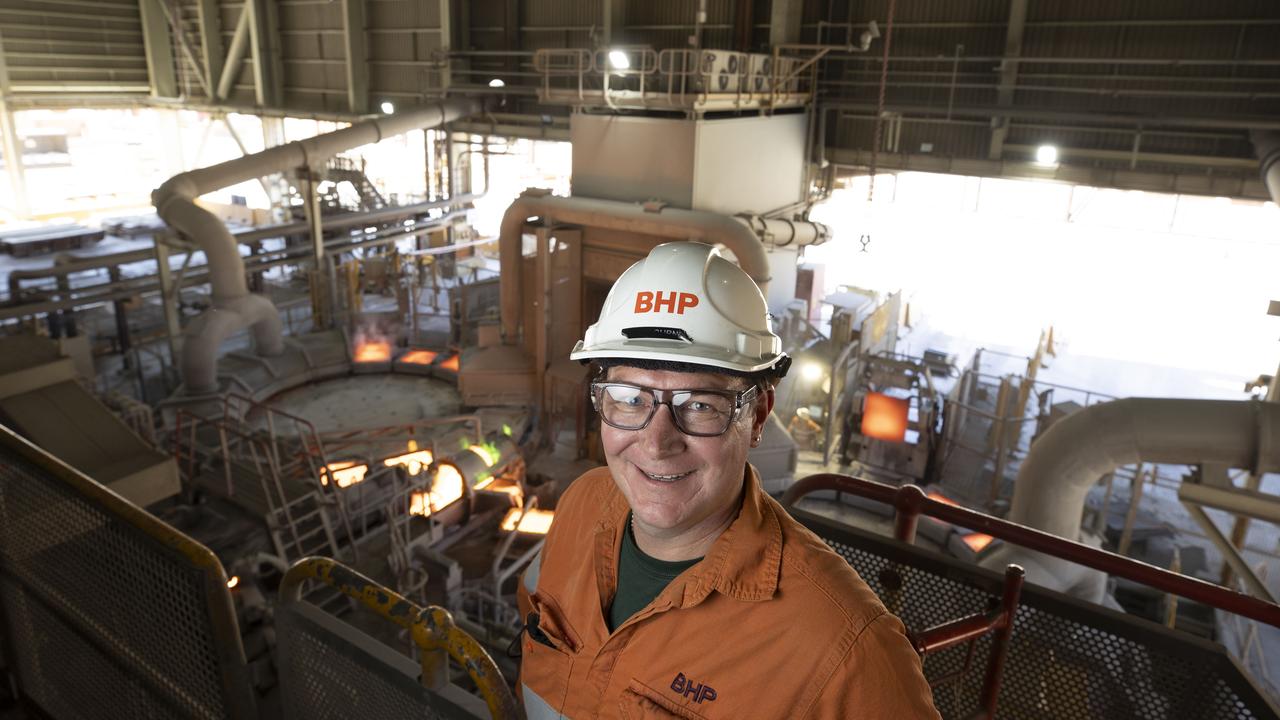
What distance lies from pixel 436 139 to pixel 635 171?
11032 mm

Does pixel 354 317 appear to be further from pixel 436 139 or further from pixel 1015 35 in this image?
pixel 1015 35

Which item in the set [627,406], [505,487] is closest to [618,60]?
[505,487]

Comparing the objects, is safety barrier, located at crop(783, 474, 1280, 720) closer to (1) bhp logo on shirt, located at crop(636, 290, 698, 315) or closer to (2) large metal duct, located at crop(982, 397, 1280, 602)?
(1) bhp logo on shirt, located at crop(636, 290, 698, 315)

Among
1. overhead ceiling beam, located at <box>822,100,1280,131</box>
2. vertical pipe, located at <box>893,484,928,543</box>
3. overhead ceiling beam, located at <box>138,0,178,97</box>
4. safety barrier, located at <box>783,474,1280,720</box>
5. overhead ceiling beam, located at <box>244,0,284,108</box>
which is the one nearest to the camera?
safety barrier, located at <box>783,474,1280,720</box>

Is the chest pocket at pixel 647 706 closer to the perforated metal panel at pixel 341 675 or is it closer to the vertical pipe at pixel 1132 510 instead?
the perforated metal panel at pixel 341 675

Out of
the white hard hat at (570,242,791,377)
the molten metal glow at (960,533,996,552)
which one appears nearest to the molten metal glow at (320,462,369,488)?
the molten metal glow at (960,533,996,552)

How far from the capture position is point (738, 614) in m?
1.76

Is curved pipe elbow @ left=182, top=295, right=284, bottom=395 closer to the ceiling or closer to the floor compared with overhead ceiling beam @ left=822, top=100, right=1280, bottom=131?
closer to the floor

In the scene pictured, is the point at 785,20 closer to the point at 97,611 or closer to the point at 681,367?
the point at 681,367

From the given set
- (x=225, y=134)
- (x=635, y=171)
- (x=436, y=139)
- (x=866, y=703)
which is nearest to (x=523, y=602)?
(x=866, y=703)

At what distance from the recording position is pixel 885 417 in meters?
11.8

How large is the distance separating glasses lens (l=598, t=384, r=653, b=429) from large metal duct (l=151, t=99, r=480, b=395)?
13224 millimetres

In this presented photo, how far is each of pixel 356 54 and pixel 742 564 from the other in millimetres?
23833

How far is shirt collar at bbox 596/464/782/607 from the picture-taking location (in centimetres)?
176
